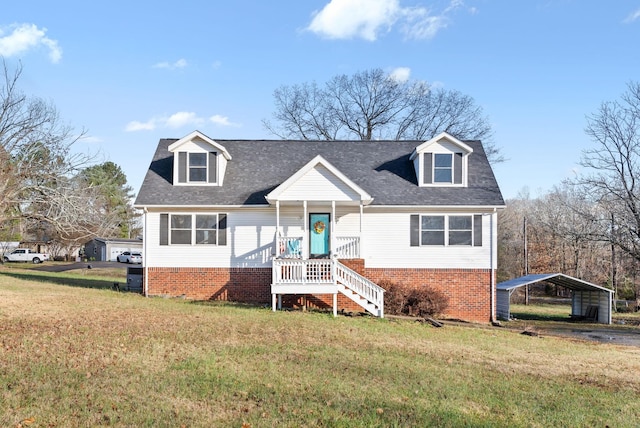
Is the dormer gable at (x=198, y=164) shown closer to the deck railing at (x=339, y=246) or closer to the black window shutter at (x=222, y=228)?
the black window shutter at (x=222, y=228)

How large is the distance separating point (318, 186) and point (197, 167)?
17.0 ft

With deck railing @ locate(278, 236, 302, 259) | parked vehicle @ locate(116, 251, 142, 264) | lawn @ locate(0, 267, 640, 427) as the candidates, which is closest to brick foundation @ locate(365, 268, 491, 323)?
deck railing @ locate(278, 236, 302, 259)

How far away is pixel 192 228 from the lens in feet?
69.2

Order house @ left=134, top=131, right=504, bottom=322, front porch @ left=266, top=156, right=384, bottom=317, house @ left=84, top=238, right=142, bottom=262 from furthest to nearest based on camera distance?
house @ left=84, top=238, right=142, bottom=262 < house @ left=134, top=131, right=504, bottom=322 < front porch @ left=266, top=156, right=384, bottom=317

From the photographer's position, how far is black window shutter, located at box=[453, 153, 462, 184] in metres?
21.8

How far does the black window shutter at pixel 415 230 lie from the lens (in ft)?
68.7

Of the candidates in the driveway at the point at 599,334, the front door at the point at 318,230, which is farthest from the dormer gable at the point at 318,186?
the driveway at the point at 599,334

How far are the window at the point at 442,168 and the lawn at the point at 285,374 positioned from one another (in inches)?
300

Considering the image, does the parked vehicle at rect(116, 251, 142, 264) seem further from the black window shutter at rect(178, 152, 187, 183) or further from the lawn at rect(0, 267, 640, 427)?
the lawn at rect(0, 267, 640, 427)

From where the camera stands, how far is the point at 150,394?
779 cm

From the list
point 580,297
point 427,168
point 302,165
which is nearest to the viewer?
point 427,168

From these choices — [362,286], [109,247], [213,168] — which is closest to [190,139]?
[213,168]

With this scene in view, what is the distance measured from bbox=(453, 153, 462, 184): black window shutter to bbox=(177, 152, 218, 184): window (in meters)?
9.23

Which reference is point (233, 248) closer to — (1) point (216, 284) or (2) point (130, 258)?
(1) point (216, 284)
